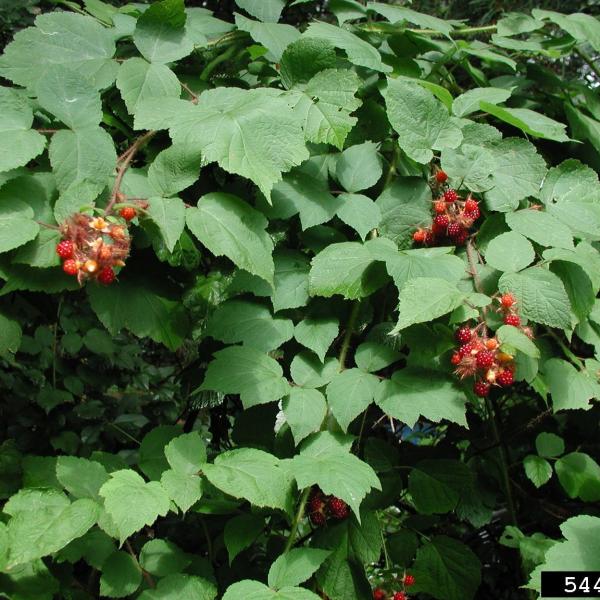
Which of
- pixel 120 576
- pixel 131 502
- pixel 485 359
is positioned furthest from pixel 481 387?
pixel 120 576

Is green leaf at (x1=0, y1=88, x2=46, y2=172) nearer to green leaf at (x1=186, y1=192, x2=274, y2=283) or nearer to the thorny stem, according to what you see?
the thorny stem

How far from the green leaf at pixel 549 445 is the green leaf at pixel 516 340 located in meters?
0.63

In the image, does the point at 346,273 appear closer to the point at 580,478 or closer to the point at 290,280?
the point at 290,280

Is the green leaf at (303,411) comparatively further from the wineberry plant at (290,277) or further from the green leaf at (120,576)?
the green leaf at (120,576)

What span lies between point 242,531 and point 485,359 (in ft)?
1.80

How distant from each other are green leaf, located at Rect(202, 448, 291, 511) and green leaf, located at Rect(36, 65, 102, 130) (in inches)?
24.9

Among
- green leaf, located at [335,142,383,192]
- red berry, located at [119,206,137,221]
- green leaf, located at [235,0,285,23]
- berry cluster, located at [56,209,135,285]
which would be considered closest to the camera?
berry cluster, located at [56,209,135,285]

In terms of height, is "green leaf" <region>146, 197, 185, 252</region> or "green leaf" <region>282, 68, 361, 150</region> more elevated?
"green leaf" <region>282, 68, 361, 150</region>

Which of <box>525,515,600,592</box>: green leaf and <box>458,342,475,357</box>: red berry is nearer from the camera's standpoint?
<box>525,515,600,592</box>: green leaf

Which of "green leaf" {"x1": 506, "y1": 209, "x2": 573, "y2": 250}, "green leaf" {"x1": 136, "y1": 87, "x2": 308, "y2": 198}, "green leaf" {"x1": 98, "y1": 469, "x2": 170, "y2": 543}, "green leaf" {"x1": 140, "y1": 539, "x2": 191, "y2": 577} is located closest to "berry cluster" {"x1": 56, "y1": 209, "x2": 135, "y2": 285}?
"green leaf" {"x1": 136, "y1": 87, "x2": 308, "y2": 198}

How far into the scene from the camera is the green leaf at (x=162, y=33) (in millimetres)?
1333

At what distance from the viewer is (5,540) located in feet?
3.37

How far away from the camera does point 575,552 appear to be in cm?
101

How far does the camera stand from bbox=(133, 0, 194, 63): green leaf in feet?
4.37
